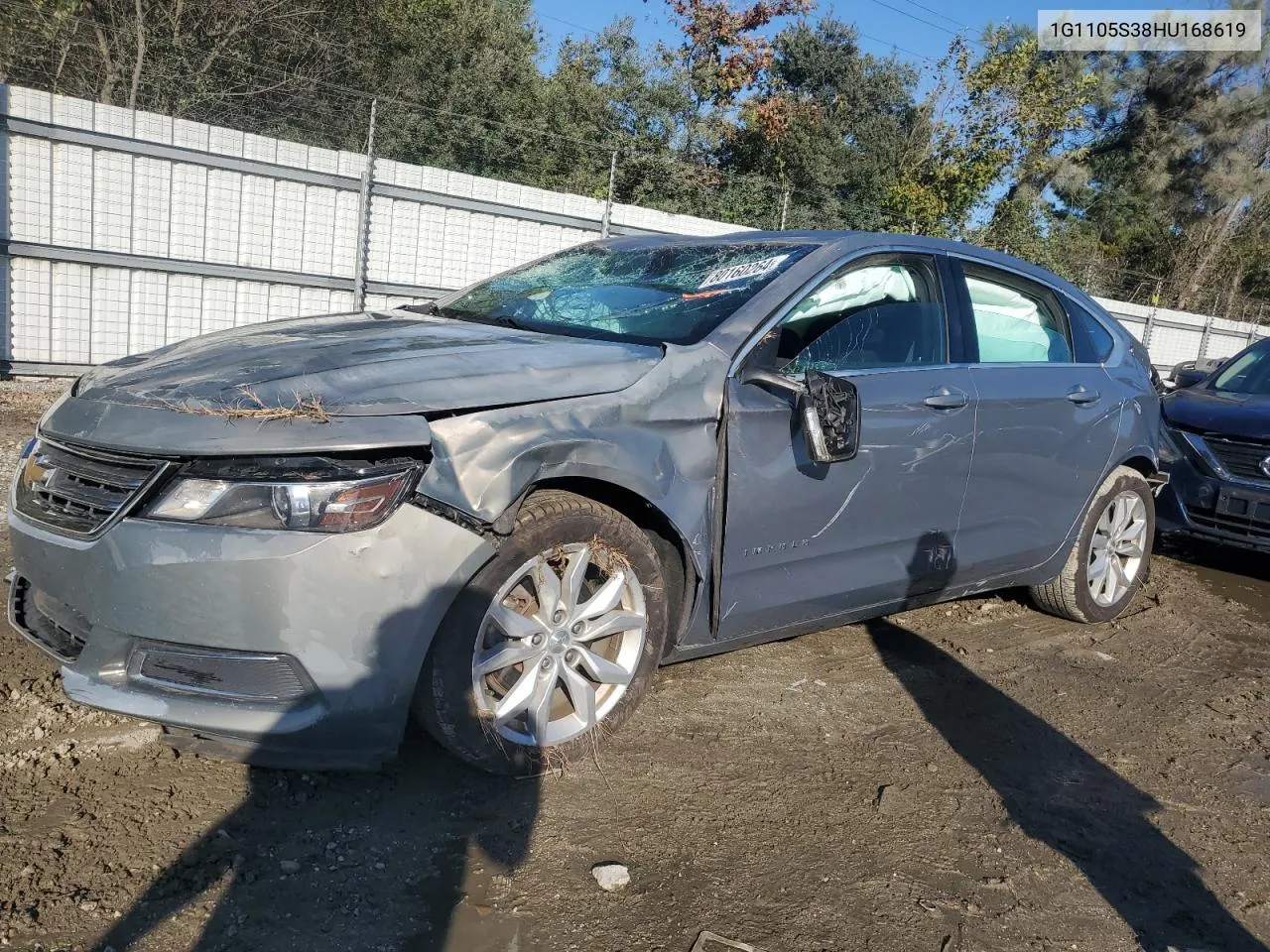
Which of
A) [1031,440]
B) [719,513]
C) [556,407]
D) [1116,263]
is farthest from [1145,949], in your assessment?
[1116,263]

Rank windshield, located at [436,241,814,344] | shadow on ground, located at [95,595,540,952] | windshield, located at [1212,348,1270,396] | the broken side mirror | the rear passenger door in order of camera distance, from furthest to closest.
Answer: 1. windshield, located at [1212,348,1270,396]
2. the rear passenger door
3. windshield, located at [436,241,814,344]
4. the broken side mirror
5. shadow on ground, located at [95,595,540,952]

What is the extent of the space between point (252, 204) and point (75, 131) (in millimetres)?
1473

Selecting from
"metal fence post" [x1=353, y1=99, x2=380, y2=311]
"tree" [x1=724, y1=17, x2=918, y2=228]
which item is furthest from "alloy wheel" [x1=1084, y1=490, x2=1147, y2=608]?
"tree" [x1=724, y1=17, x2=918, y2=228]

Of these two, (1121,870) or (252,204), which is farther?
(252,204)

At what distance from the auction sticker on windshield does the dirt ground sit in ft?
4.65

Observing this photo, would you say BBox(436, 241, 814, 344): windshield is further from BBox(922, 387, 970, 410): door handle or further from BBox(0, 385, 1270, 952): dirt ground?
BBox(0, 385, 1270, 952): dirt ground

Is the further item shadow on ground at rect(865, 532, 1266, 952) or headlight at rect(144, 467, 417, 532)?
shadow on ground at rect(865, 532, 1266, 952)

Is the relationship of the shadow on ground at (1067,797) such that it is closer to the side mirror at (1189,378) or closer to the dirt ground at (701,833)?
the dirt ground at (701,833)

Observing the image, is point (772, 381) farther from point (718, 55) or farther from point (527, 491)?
point (718, 55)

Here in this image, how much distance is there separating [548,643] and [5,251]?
7220 mm

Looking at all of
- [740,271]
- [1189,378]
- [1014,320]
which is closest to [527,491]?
[740,271]

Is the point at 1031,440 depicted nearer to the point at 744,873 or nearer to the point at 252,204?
the point at 744,873

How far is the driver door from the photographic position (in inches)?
122

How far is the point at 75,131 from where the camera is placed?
314 inches
